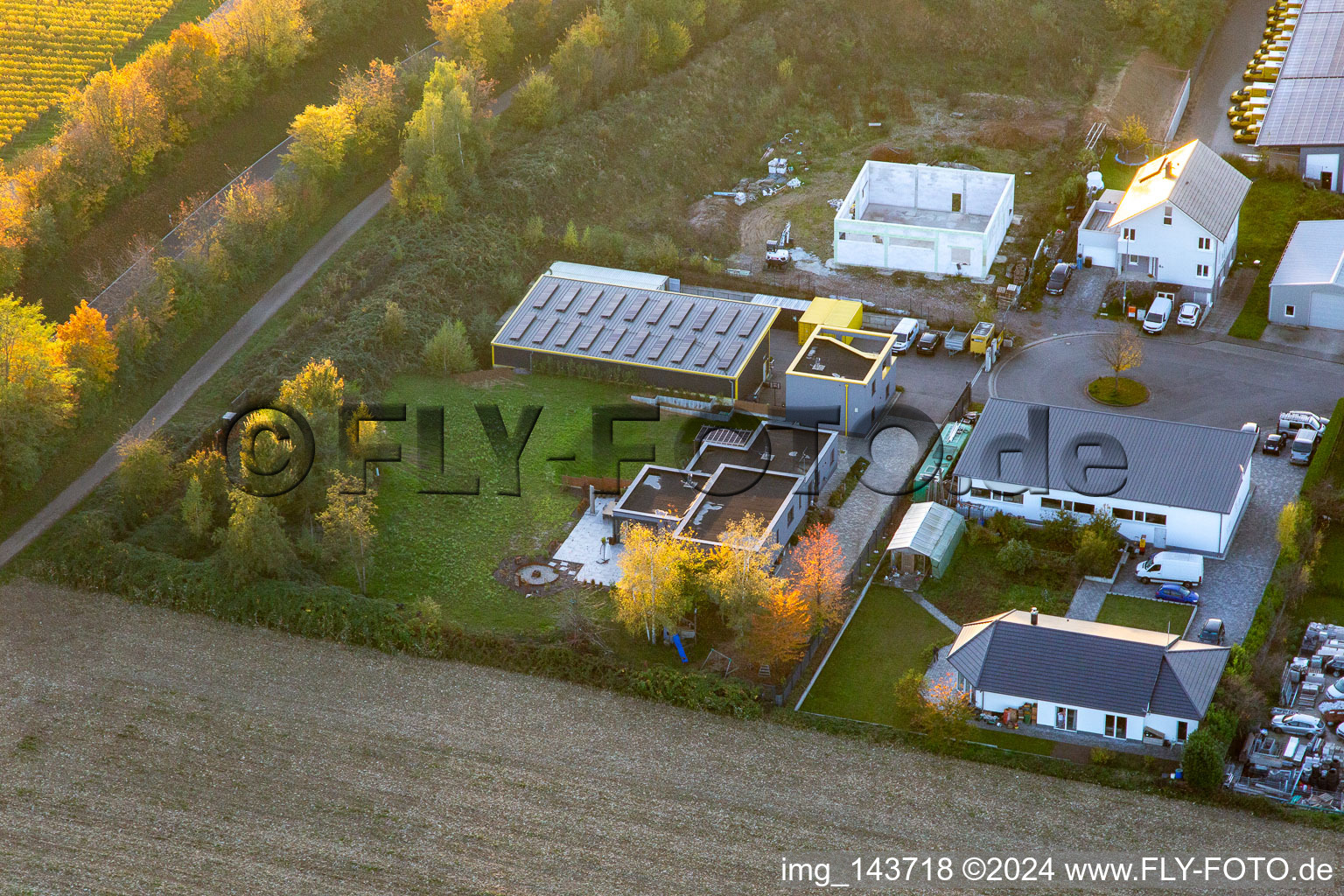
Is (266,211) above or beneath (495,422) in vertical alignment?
above

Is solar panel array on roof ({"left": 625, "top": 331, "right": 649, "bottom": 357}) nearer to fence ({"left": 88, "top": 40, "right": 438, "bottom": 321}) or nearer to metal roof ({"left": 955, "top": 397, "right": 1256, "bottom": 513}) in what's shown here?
metal roof ({"left": 955, "top": 397, "right": 1256, "bottom": 513})

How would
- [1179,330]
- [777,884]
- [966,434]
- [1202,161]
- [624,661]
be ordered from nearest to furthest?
1. [777,884]
2. [624,661]
3. [966,434]
4. [1179,330]
5. [1202,161]

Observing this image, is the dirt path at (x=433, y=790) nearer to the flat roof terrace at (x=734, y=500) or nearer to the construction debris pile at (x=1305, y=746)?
the construction debris pile at (x=1305, y=746)

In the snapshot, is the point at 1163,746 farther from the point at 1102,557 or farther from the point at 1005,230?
the point at 1005,230

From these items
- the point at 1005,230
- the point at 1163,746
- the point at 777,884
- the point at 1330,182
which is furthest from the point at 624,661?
the point at 1330,182

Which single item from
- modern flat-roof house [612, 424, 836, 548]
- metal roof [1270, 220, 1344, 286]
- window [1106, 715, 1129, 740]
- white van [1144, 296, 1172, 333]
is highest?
metal roof [1270, 220, 1344, 286]

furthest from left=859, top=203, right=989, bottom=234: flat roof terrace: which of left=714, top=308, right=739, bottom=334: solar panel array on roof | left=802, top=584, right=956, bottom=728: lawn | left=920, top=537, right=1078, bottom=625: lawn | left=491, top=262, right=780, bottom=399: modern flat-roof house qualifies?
left=802, top=584, right=956, bottom=728: lawn
